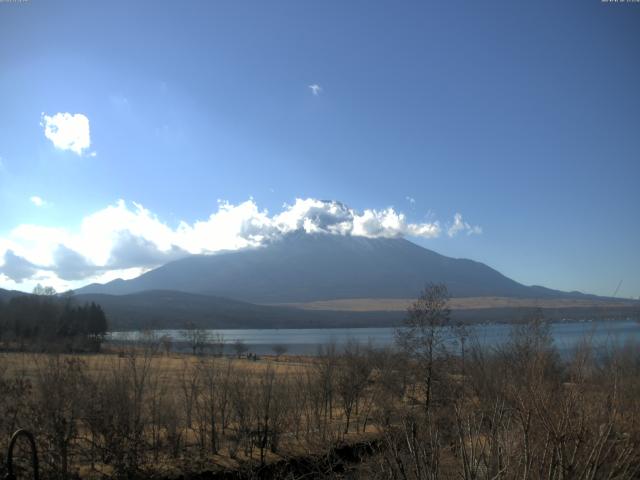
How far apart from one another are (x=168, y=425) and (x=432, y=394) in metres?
16.4

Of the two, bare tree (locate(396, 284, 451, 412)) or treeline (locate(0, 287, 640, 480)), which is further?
bare tree (locate(396, 284, 451, 412))

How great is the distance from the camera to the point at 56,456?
1773cm

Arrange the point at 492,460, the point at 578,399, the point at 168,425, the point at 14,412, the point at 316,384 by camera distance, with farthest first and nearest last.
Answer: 1. the point at 316,384
2. the point at 168,425
3. the point at 14,412
4. the point at 578,399
5. the point at 492,460

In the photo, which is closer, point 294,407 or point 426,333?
point 294,407

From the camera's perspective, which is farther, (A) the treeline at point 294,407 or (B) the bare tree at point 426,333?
(B) the bare tree at point 426,333

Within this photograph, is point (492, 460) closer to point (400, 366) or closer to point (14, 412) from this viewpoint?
point (14, 412)

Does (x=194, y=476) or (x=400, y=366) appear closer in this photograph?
(x=194, y=476)

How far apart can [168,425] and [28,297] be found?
3505 inches

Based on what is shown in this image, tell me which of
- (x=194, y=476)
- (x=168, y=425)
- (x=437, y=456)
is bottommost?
(x=194, y=476)

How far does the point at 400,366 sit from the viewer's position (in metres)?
38.7

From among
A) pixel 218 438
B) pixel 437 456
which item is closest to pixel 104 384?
pixel 218 438

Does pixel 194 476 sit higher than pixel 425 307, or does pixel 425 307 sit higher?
pixel 425 307

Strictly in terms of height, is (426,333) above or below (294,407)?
above

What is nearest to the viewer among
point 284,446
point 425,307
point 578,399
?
point 578,399
